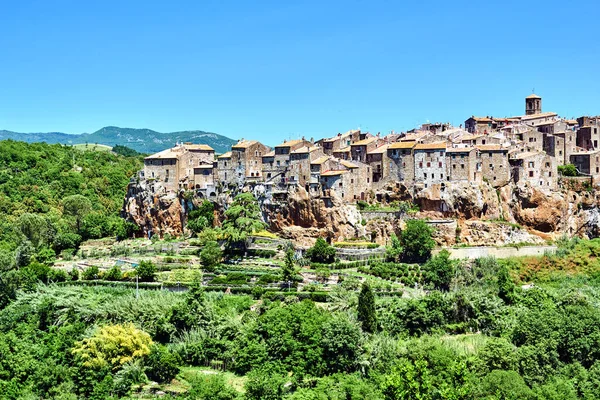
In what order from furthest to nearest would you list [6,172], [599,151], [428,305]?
[6,172] → [599,151] → [428,305]

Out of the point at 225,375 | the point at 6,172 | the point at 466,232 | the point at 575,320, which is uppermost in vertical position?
the point at 6,172

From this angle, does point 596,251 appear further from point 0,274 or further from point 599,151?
point 0,274

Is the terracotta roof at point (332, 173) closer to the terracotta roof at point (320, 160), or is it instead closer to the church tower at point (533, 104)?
the terracotta roof at point (320, 160)

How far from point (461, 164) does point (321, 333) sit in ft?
91.7

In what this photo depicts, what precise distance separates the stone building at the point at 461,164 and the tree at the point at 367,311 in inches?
893

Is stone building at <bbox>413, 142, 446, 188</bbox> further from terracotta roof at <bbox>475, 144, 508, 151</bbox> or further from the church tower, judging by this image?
the church tower

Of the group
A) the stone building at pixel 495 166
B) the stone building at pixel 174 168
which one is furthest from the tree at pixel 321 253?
the stone building at pixel 174 168

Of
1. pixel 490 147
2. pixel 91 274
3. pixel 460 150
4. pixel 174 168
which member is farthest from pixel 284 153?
pixel 91 274

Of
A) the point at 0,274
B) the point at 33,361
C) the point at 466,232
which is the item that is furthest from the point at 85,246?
the point at 466,232

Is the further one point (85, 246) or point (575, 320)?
point (85, 246)

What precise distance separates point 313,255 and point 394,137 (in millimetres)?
18518

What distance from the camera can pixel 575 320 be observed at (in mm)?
40656

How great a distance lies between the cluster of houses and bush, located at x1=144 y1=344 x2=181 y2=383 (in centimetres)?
2591

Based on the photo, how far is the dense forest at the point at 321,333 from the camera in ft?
119
